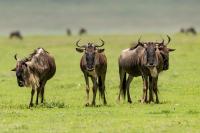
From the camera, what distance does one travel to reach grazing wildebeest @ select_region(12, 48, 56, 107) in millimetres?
20031

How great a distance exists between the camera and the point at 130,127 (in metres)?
15.6

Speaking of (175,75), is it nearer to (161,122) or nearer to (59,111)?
(59,111)

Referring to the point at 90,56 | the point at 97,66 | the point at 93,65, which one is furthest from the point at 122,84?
the point at 90,56

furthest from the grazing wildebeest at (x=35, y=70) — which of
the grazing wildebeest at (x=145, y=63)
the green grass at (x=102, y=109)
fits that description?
the grazing wildebeest at (x=145, y=63)

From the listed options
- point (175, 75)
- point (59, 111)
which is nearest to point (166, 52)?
point (59, 111)

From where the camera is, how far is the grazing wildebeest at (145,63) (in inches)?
840

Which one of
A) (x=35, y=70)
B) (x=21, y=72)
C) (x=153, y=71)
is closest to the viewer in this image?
(x=21, y=72)

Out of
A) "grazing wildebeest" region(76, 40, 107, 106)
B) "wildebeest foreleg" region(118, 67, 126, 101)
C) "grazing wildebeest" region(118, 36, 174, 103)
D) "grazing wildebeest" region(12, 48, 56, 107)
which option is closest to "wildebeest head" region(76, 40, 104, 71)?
"grazing wildebeest" region(76, 40, 107, 106)

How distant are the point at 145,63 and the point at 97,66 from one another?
1.42 metres

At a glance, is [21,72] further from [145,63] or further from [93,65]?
[145,63]

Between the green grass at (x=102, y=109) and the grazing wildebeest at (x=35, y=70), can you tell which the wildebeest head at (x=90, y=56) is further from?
the grazing wildebeest at (x=35, y=70)

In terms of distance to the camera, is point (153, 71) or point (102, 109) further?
point (153, 71)

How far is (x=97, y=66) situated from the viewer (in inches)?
837

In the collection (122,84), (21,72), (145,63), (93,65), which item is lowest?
(122,84)
